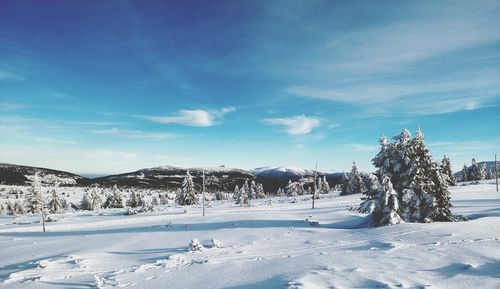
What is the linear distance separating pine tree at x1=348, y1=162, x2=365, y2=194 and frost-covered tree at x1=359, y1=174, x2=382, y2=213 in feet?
183

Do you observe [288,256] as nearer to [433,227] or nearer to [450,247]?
[450,247]

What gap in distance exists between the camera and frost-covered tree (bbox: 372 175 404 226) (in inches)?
835

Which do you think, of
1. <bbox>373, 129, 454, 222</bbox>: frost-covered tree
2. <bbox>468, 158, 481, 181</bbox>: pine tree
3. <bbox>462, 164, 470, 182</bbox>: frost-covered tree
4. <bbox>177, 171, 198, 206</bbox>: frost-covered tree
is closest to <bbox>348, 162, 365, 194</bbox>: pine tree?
<bbox>177, 171, 198, 206</bbox>: frost-covered tree

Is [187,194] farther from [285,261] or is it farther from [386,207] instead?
[285,261]

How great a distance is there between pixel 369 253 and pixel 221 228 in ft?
50.8

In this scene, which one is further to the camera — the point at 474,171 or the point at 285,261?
the point at 474,171

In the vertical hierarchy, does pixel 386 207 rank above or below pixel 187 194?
above

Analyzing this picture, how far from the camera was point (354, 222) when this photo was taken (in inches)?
1026

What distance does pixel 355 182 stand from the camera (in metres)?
78.4

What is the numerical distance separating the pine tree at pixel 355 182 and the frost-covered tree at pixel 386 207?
186 ft

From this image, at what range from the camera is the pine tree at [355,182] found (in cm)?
7781

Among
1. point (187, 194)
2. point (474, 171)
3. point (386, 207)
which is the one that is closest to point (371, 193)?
point (386, 207)

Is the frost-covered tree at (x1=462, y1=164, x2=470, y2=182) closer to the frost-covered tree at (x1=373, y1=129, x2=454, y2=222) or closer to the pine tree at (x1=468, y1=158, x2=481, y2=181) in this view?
the pine tree at (x1=468, y1=158, x2=481, y2=181)

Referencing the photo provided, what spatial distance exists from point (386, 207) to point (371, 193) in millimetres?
2267
